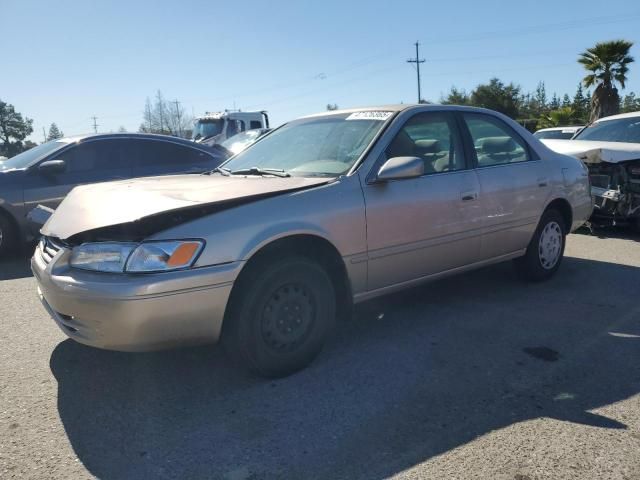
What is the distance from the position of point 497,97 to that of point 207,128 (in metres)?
39.7

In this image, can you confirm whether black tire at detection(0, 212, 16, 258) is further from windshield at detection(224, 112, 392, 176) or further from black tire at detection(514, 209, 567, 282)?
black tire at detection(514, 209, 567, 282)

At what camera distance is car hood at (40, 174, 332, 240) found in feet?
9.67

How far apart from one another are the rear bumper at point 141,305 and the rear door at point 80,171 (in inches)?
160

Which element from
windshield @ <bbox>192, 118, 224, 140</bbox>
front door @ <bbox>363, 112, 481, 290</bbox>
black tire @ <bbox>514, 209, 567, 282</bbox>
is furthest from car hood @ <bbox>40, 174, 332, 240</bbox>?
windshield @ <bbox>192, 118, 224, 140</bbox>

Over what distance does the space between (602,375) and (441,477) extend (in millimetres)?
1550

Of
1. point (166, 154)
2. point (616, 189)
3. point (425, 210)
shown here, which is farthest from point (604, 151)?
point (166, 154)

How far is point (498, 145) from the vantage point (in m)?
4.81

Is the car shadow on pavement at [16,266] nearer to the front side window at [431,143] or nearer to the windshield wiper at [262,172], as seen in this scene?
the windshield wiper at [262,172]

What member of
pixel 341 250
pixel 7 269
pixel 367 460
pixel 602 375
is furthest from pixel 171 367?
pixel 7 269

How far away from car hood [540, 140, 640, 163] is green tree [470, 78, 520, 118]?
4538cm

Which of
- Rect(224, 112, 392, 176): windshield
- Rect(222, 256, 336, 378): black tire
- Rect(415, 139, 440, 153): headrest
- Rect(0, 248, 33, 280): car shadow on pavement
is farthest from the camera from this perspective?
Rect(0, 248, 33, 280): car shadow on pavement

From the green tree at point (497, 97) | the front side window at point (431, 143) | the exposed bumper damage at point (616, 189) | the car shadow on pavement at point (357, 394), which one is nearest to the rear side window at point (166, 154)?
the car shadow on pavement at point (357, 394)

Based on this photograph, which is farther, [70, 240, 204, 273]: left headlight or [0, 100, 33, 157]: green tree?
[0, 100, 33, 157]: green tree

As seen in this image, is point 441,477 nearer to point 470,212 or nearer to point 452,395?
point 452,395
